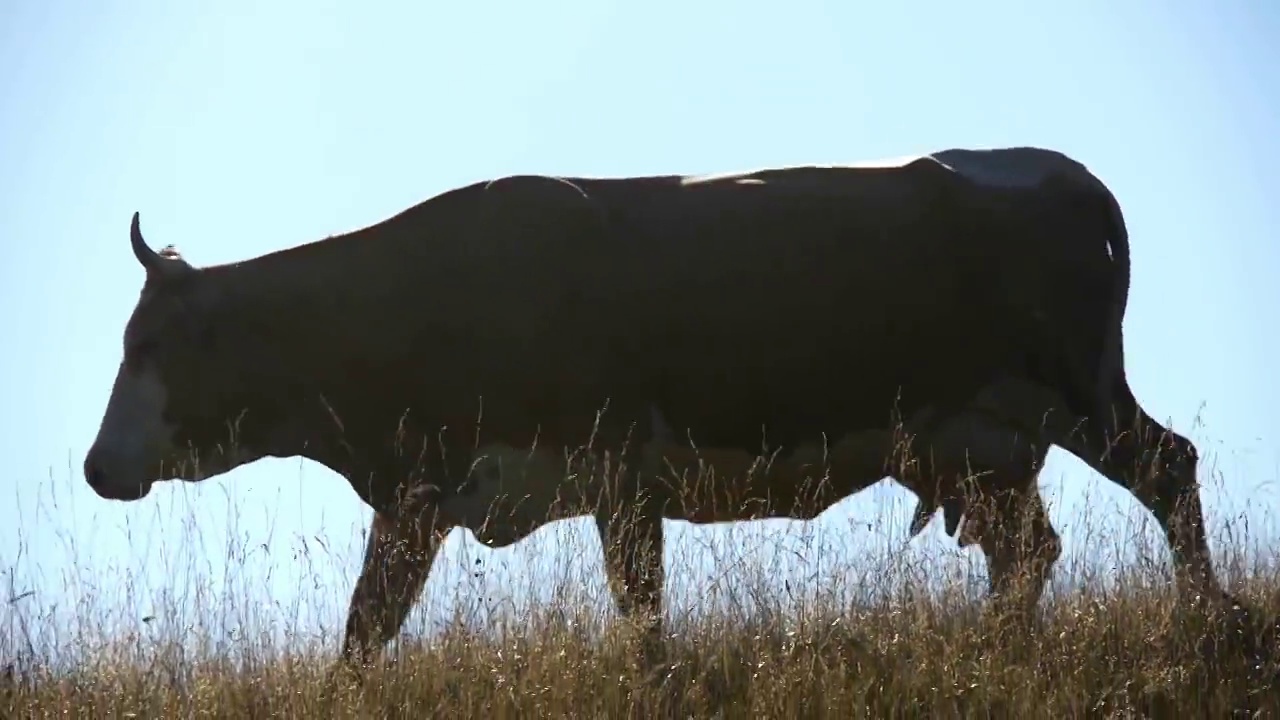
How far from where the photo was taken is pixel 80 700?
6.53m

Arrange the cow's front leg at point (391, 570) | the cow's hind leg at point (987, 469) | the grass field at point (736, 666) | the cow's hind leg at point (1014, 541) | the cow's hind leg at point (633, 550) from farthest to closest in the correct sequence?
1. the cow's hind leg at point (987, 469)
2. the cow's front leg at point (391, 570)
3. the cow's hind leg at point (633, 550)
4. the cow's hind leg at point (1014, 541)
5. the grass field at point (736, 666)

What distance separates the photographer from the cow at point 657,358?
8125 millimetres

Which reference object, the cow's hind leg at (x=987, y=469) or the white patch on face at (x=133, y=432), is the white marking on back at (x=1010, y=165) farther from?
the white patch on face at (x=133, y=432)

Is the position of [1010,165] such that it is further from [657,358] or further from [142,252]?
[142,252]

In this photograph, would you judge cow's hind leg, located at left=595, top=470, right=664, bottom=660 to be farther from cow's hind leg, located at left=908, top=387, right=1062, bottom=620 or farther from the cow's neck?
cow's hind leg, located at left=908, top=387, right=1062, bottom=620

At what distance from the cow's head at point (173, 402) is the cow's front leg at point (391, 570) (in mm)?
816

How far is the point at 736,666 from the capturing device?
6750 millimetres

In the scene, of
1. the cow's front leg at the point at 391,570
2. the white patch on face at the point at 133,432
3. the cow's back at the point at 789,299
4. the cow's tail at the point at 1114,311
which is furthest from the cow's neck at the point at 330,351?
the cow's tail at the point at 1114,311

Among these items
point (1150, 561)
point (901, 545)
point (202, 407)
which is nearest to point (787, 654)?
point (901, 545)

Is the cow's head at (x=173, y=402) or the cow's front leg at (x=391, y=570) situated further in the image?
the cow's head at (x=173, y=402)

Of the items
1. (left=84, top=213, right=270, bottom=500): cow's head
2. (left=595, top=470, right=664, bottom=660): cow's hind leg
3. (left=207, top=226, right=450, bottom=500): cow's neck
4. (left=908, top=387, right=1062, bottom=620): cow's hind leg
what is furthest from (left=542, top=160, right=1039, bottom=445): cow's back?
(left=84, top=213, right=270, bottom=500): cow's head

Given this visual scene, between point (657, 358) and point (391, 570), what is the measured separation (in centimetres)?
151

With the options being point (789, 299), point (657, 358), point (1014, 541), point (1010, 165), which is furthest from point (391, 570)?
point (1010, 165)

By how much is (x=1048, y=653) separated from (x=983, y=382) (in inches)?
74.4
